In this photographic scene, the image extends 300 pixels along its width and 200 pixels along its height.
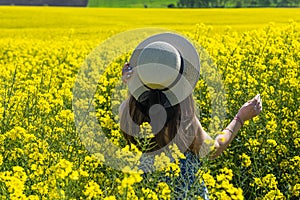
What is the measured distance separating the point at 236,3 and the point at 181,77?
52101 mm

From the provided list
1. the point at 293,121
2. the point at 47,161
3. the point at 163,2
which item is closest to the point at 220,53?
the point at 293,121

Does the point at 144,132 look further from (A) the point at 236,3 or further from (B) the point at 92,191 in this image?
(A) the point at 236,3

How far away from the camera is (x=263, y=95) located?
5.05 m

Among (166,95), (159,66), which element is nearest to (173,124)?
(166,95)

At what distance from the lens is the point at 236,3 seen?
54.2m

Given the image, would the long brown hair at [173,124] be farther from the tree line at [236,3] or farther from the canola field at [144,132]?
the tree line at [236,3]

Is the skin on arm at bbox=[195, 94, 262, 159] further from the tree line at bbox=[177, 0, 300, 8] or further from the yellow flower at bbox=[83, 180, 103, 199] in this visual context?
the tree line at bbox=[177, 0, 300, 8]

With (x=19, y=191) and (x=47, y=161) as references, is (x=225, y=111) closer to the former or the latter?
(x=47, y=161)

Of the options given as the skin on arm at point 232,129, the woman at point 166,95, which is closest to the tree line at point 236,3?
the skin on arm at point 232,129

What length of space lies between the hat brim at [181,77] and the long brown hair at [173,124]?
0.07 metres

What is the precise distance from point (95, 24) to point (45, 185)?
21.1 metres

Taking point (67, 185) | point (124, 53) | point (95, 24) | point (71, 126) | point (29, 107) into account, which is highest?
point (67, 185)

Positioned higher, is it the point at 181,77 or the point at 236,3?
the point at 181,77

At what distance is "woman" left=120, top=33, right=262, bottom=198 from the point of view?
10.5 feet
